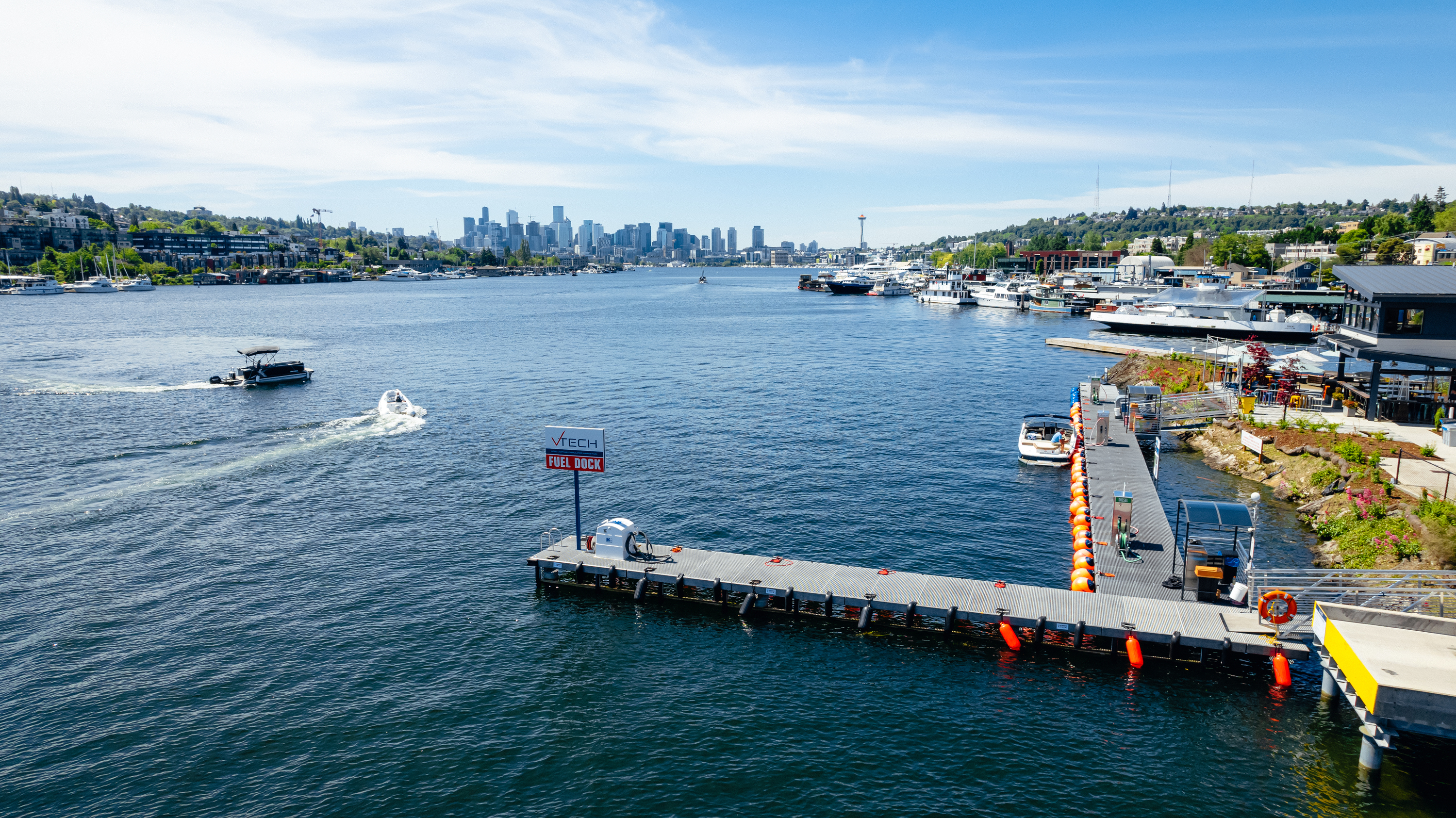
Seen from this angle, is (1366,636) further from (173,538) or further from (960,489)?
(173,538)

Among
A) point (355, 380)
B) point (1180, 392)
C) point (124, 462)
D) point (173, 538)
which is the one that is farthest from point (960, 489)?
point (355, 380)

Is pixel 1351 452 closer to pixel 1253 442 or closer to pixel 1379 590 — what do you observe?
pixel 1253 442

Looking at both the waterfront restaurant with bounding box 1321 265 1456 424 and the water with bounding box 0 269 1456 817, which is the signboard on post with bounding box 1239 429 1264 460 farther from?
the waterfront restaurant with bounding box 1321 265 1456 424

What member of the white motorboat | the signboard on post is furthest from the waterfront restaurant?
the white motorboat

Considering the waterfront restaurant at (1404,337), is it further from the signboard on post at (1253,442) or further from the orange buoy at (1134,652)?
the orange buoy at (1134,652)

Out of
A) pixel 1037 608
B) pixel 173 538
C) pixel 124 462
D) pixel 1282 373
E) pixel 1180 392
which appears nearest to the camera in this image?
pixel 1037 608

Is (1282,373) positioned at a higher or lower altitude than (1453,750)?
higher
